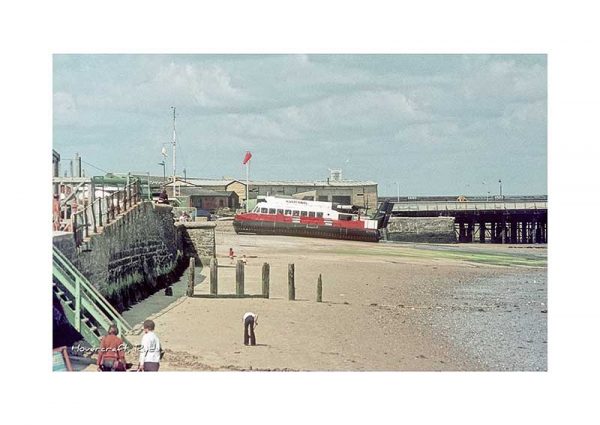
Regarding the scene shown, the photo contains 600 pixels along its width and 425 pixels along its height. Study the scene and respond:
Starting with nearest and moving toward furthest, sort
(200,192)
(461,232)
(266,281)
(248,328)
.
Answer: (248,328), (266,281), (200,192), (461,232)

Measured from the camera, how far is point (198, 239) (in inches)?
739

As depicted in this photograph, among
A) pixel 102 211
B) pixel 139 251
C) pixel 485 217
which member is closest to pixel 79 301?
pixel 102 211

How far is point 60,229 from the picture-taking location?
11.2 m

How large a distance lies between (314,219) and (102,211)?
10.9m

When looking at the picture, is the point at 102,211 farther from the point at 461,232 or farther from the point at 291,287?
the point at 461,232

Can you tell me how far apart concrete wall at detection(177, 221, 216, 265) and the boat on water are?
67.2 inches

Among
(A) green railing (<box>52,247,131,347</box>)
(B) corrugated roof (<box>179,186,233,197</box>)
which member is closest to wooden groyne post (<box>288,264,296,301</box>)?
(A) green railing (<box>52,247,131,347</box>)

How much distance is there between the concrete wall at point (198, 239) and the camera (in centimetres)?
1856

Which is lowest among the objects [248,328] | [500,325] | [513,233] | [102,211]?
[500,325]

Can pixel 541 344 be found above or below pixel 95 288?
below

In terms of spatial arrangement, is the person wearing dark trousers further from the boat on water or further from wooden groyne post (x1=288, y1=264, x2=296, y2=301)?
the boat on water
